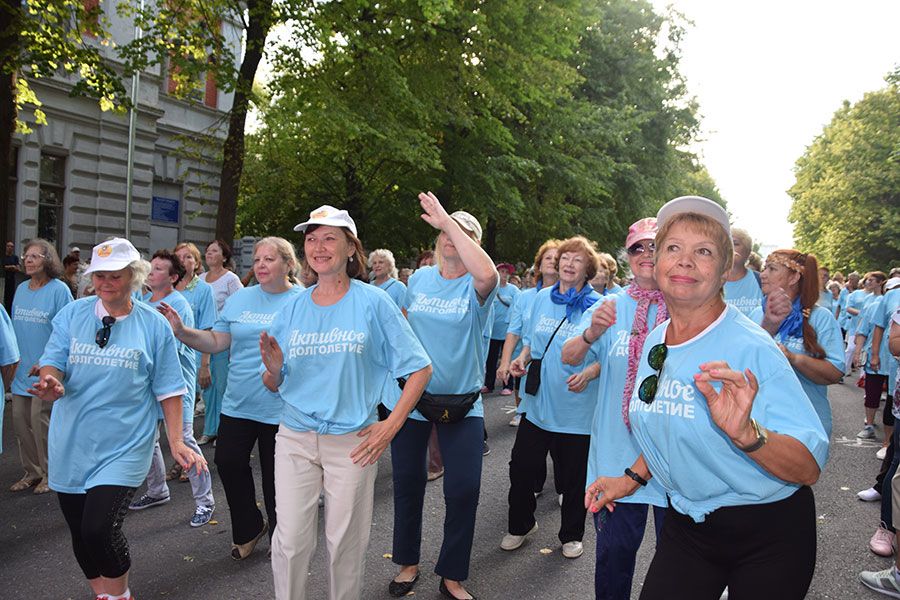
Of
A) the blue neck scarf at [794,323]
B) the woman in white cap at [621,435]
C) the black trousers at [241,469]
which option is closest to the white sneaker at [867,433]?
the blue neck scarf at [794,323]

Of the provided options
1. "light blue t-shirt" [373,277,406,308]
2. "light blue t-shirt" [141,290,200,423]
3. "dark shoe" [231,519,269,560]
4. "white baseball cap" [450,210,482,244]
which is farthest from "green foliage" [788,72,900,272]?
"dark shoe" [231,519,269,560]

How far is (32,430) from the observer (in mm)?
6484

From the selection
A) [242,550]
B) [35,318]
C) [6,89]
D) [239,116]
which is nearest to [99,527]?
[242,550]

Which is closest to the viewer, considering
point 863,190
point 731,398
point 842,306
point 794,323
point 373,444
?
point 731,398

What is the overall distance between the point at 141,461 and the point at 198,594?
3.50 ft

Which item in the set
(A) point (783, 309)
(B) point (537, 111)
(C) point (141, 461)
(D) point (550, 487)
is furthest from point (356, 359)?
(B) point (537, 111)

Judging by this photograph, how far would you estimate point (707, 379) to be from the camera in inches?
84.4

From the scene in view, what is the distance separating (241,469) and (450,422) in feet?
4.95

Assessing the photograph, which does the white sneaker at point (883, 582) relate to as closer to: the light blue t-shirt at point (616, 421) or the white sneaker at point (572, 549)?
the white sneaker at point (572, 549)

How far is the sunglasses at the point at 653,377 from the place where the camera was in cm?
259

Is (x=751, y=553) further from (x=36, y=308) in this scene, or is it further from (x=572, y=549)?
(x=36, y=308)

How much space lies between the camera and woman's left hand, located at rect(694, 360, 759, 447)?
6.88 feet

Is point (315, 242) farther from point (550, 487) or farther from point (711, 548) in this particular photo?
point (550, 487)

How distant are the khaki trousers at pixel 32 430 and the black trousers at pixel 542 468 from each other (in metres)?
4.06
